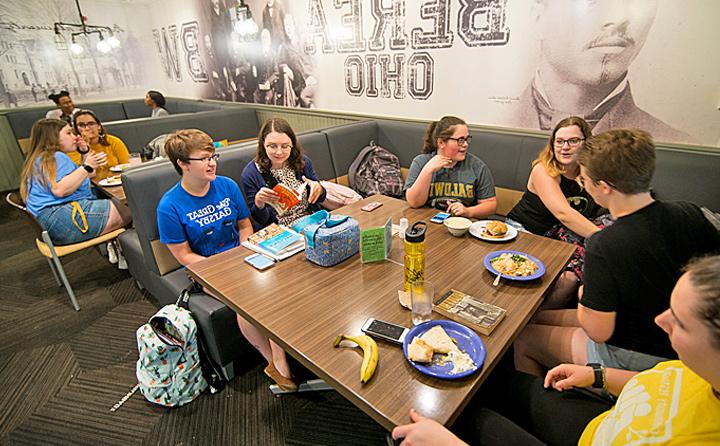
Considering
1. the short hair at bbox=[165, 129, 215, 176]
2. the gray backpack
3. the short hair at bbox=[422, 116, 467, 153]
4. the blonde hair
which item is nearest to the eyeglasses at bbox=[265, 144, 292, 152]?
the short hair at bbox=[165, 129, 215, 176]

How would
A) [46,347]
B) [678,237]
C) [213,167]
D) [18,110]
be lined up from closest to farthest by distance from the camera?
[678,237], [213,167], [46,347], [18,110]

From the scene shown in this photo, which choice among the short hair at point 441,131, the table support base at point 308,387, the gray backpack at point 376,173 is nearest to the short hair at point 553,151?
the short hair at point 441,131

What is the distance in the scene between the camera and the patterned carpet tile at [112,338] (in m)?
2.16

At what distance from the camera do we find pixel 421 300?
3.61 feet

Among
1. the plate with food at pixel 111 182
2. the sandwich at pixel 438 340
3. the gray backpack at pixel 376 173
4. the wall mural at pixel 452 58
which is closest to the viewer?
the sandwich at pixel 438 340

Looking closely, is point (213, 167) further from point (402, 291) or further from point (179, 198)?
point (402, 291)

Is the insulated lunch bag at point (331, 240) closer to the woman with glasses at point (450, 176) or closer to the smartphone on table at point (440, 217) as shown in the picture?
the smartphone on table at point (440, 217)

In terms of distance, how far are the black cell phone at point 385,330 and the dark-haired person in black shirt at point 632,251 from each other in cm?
57

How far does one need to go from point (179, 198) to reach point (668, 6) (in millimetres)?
2904

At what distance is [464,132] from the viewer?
1982 mm

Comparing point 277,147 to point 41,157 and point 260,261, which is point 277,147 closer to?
point 260,261

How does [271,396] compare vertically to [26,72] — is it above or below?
below

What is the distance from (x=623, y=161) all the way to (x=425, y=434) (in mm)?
972

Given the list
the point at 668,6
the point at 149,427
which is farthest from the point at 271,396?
the point at 668,6
